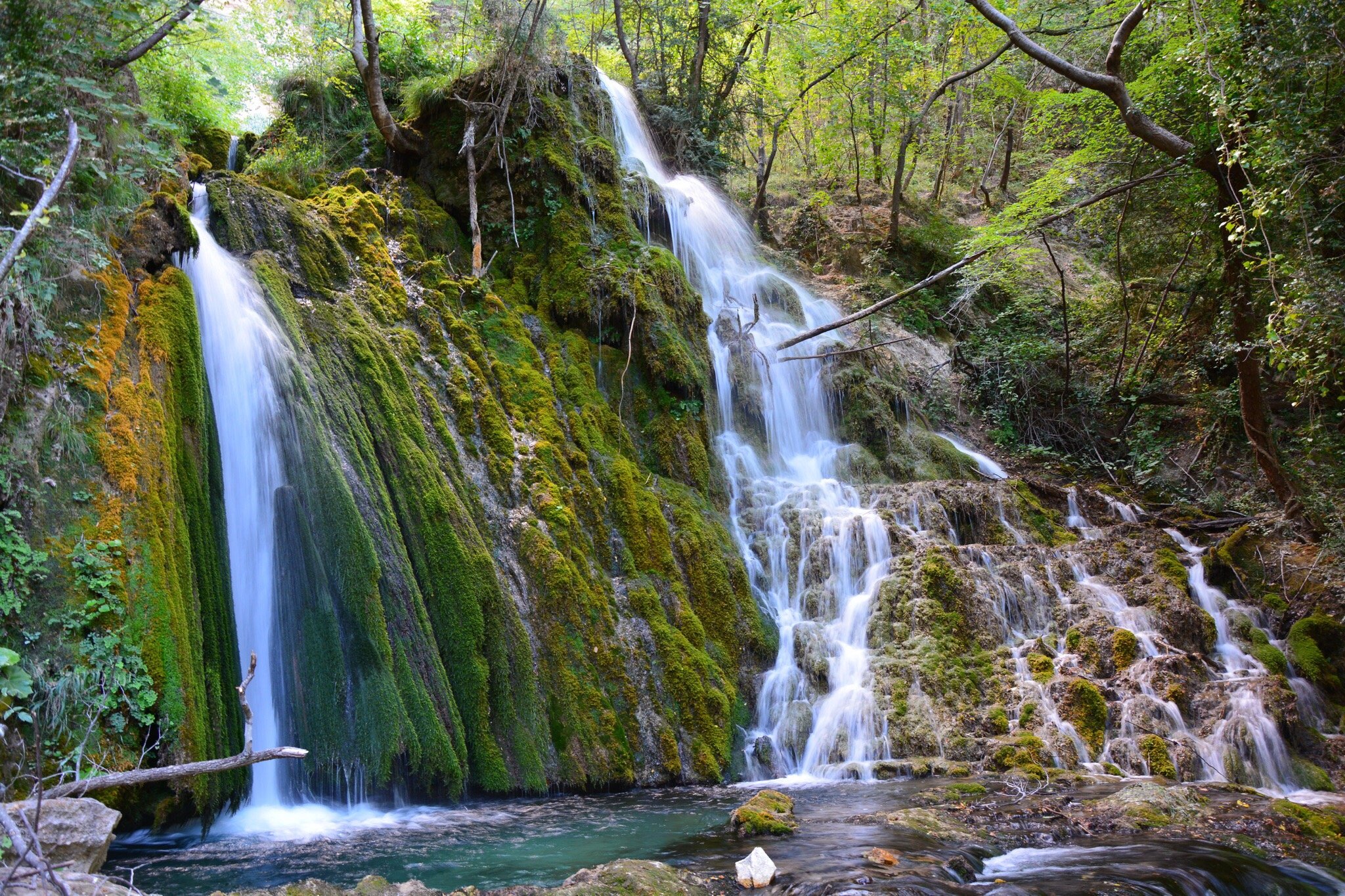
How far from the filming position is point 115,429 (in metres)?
5.85

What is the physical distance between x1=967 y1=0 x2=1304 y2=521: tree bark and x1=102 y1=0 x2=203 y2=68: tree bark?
7.38m

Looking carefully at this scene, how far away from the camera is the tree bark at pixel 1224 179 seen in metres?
7.75

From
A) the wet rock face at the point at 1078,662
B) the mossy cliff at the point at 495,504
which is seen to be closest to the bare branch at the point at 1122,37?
the wet rock face at the point at 1078,662

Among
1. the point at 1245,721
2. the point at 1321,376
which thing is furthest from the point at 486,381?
the point at 1245,721

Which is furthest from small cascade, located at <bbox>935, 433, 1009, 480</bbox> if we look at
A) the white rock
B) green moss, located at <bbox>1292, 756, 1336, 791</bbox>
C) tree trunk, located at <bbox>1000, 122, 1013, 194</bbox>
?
tree trunk, located at <bbox>1000, 122, 1013, 194</bbox>

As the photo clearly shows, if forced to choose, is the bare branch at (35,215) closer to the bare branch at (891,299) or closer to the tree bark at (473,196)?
the tree bark at (473,196)

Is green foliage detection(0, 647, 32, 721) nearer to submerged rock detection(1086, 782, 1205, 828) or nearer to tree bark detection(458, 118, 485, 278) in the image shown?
tree bark detection(458, 118, 485, 278)

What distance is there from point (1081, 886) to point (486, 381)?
7.47 m

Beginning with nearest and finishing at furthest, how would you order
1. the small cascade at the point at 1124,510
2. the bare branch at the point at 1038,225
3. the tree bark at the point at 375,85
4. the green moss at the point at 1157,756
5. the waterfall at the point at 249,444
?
the waterfall at the point at 249,444
the green moss at the point at 1157,756
the bare branch at the point at 1038,225
the tree bark at the point at 375,85
the small cascade at the point at 1124,510

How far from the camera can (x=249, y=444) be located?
7.04 metres

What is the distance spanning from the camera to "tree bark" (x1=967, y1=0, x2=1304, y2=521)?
7.75 m

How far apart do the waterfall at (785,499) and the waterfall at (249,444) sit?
4.84 m

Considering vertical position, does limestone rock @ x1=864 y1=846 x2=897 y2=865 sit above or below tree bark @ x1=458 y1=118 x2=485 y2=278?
below

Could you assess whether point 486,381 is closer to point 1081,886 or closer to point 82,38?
point 82,38
